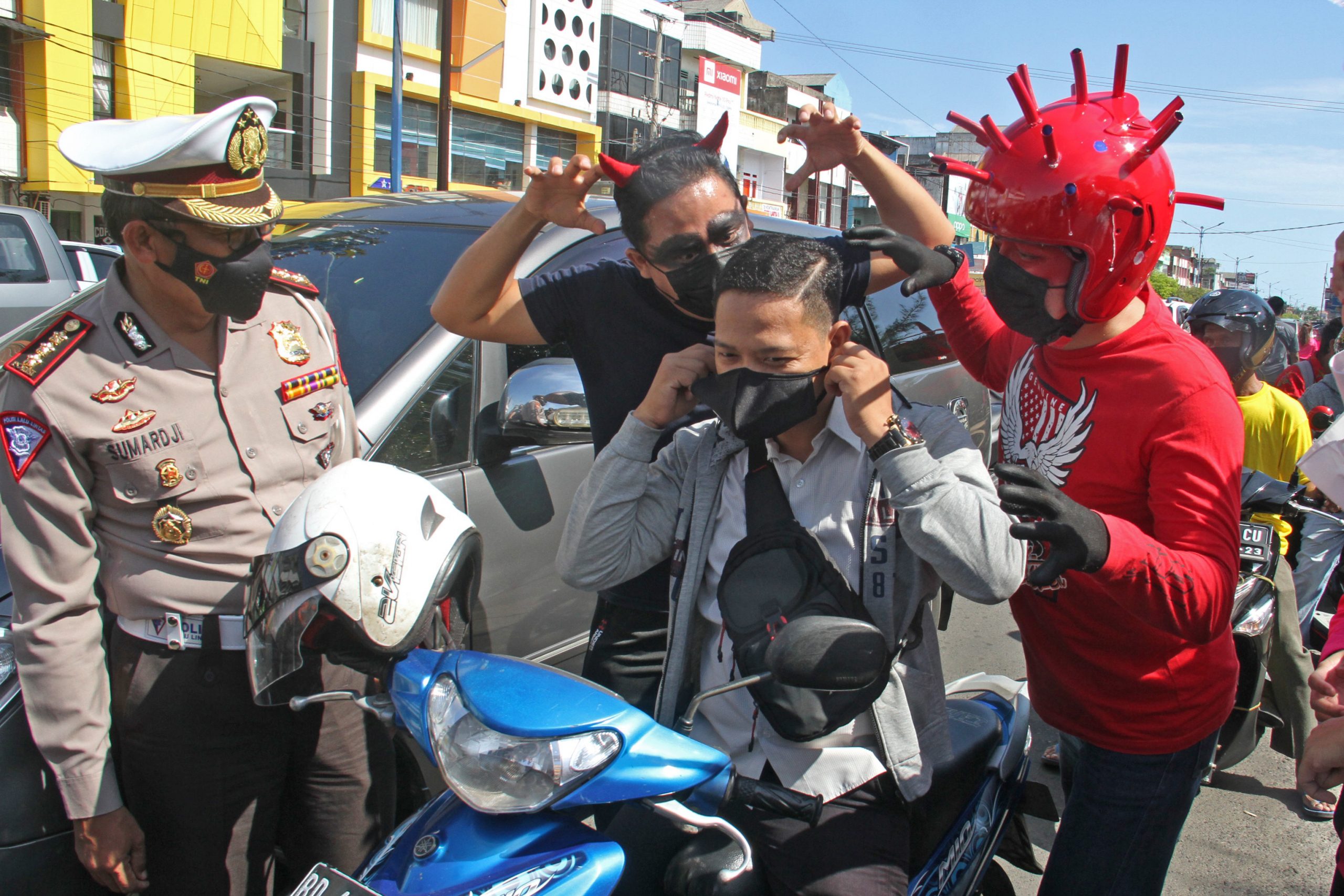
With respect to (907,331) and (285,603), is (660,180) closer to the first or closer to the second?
(285,603)

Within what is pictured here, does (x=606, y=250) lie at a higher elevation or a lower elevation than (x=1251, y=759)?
higher

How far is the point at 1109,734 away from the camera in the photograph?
190cm

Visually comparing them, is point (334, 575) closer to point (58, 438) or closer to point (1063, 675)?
point (58, 438)

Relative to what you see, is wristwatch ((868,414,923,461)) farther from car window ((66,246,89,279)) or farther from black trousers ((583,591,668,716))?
car window ((66,246,89,279))

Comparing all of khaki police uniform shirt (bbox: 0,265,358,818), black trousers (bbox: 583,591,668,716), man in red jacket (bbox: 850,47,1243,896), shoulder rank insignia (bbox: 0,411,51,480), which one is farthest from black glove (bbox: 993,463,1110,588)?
shoulder rank insignia (bbox: 0,411,51,480)

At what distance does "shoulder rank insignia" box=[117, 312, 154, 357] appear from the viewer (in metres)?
1.88

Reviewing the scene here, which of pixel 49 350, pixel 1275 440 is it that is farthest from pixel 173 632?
pixel 1275 440

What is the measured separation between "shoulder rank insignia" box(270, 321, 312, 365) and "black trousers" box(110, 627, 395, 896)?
0.63 m

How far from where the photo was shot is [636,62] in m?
40.6

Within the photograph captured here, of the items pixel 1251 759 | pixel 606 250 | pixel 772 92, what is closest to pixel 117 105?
pixel 606 250

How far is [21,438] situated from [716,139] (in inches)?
61.8

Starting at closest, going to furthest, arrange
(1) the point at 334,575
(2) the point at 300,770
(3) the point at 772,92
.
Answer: (1) the point at 334,575
(2) the point at 300,770
(3) the point at 772,92

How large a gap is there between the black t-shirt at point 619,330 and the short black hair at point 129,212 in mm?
795

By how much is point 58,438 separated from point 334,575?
2.42 feet
